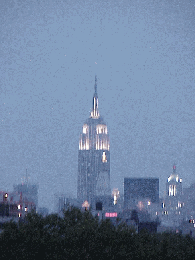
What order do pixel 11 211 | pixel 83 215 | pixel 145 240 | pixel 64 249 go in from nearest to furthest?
pixel 64 249 → pixel 145 240 → pixel 83 215 → pixel 11 211

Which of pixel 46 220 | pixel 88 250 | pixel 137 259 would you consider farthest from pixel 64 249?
pixel 46 220

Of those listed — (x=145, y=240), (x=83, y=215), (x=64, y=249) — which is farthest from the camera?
(x=83, y=215)

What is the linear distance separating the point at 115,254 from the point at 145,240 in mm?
8352

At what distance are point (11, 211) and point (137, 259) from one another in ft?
247

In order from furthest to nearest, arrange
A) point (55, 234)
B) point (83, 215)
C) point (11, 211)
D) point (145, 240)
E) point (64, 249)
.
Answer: point (11, 211)
point (83, 215)
point (145, 240)
point (55, 234)
point (64, 249)

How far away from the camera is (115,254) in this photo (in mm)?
41281

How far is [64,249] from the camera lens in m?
40.8

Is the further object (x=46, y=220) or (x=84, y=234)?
(x=46, y=220)

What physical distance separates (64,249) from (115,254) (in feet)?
12.2

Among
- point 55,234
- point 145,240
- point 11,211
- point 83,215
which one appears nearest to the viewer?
point 55,234

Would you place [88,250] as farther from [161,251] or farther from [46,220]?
[46,220]

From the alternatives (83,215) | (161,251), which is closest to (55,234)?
(161,251)

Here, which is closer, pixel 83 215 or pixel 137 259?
pixel 137 259

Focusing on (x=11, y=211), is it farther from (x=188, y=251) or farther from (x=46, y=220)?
(x=188, y=251)
